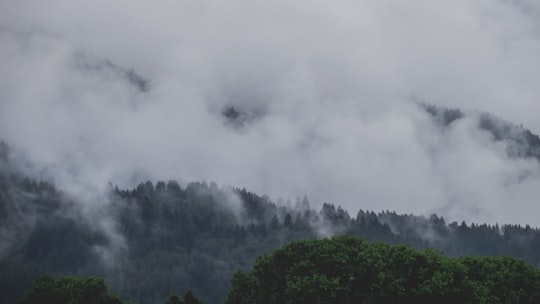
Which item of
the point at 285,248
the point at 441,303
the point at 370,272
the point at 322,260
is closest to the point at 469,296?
the point at 441,303

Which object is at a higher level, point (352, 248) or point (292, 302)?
point (352, 248)

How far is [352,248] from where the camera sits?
100062mm

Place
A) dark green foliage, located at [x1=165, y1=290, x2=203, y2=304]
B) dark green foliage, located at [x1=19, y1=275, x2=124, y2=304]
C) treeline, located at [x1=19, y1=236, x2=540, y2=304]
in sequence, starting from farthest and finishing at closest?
dark green foliage, located at [x1=165, y1=290, x2=203, y2=304] < dark green foliage, located at [x1=19, y1=275, x2=124, y2=304] < treeline, located at [x1=19, y1=236, x2=540, y2=304]

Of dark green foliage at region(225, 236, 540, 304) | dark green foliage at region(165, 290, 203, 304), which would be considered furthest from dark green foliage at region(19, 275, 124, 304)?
dark green foliage at region(225, 236, 540, 304)

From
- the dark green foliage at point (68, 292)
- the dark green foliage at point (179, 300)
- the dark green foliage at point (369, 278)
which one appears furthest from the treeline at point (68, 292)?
the dark green foliage at point (369, 278)

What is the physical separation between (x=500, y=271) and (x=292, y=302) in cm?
3554

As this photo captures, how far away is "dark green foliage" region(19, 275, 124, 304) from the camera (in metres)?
98.5

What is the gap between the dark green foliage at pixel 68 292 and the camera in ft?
323

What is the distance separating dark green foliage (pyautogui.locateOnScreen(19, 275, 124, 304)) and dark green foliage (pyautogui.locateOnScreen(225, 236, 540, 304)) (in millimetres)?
19271

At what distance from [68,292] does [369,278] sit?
1708 inches

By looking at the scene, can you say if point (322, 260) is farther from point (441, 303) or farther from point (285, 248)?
point (441, 303)

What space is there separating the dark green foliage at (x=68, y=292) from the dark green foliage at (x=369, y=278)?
1927 centimetres

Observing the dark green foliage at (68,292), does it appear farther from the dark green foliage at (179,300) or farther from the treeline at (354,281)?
the dark green foliage at (179,300)

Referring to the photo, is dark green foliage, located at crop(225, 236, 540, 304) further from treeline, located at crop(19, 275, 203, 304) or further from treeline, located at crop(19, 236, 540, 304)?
treeline, located at crop(19, 275, 203, 304)
